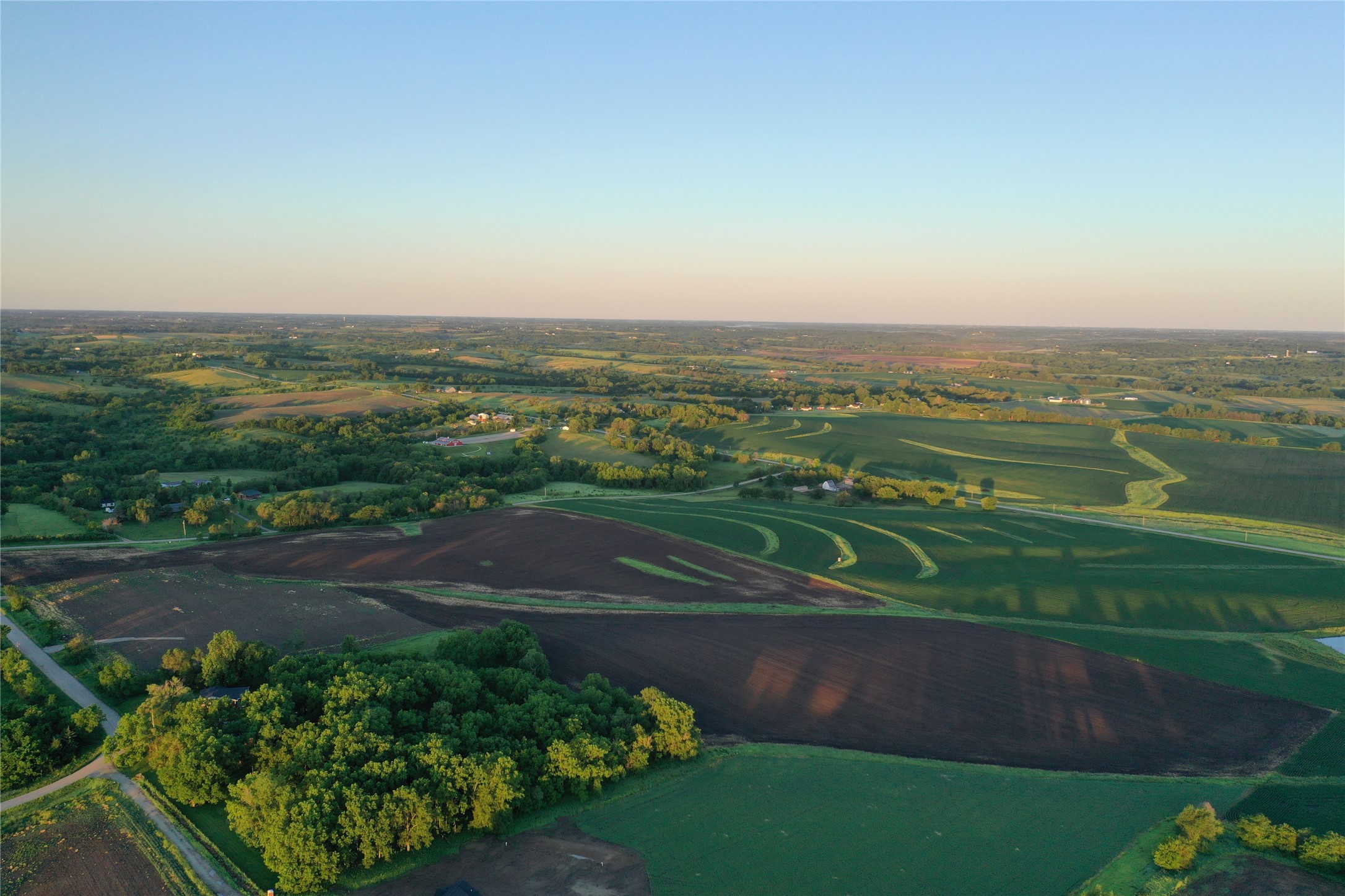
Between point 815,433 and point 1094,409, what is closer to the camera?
point 815,433

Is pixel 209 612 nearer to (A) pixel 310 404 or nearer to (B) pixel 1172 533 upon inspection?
(B) pixel 1172 533

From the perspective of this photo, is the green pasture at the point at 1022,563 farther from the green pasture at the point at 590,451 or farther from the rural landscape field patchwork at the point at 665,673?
the green pasture at the point at 590,451

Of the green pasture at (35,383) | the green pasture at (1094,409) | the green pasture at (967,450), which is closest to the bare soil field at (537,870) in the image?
the green pasture at (967,450)

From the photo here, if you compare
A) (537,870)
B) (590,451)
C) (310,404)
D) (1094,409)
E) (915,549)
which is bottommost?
(537,870)

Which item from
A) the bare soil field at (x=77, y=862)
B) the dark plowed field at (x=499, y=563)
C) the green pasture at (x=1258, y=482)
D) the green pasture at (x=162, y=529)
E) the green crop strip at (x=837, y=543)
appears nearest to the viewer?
the bare soil field at (x=77, y=862)

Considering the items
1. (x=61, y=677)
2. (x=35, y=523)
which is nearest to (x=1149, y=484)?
(x=61, y=677)

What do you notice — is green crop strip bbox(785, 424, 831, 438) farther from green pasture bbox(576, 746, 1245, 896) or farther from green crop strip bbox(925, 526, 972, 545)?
green pasture bbox(576, 746, 1245, 896)
